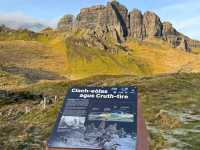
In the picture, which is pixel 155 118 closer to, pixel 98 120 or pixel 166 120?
pixel 166 120

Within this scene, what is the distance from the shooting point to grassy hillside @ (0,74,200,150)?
2452cm

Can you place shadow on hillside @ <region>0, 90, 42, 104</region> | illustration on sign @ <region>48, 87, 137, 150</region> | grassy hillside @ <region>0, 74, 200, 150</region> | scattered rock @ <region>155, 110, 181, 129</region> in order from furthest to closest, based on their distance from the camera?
shadow on hillside @ <region>0, 90, 42, 104</region>, scattered rock @ <region>155, 110, 181, 129</region>, grassy hillside @ <region>0, 74, 200, 150</region>, illustration on sign @ <region>48, 87, 137, 150</region>

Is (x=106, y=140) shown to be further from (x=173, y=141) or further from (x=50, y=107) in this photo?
(x=50, y=107)

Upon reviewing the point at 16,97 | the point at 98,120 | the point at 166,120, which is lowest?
the point at 166,120

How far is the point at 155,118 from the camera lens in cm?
3034

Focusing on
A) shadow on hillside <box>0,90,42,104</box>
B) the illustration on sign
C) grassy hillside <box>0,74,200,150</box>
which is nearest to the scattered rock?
grassy hillside <box>0,74,200,150</box>

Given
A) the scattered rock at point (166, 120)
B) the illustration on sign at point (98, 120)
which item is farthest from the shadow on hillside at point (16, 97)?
the illustration on sign at point (98, 120)

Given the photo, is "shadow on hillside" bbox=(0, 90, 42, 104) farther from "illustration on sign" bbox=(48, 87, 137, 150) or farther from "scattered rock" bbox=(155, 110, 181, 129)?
"illustration on sign" bbox=(48, 87, 137, 150)

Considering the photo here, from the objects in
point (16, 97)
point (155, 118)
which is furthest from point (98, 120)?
point (16, 97)

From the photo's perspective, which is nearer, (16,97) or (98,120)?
(98,120)

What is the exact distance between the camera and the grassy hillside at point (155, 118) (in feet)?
80.4

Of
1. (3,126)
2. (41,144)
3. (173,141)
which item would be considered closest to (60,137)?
(41,144)

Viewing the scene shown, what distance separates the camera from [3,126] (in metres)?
29.2

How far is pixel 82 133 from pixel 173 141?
8892 mm
